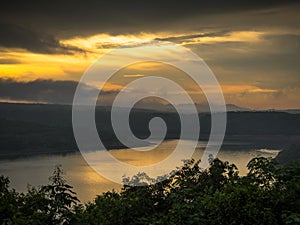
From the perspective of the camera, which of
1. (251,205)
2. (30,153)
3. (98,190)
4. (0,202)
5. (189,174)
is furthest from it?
(30,153)

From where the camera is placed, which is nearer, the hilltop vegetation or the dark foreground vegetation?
the dark foreground vegetation

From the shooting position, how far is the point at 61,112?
18488 cm

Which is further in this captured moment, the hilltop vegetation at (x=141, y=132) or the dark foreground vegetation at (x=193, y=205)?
the hilltop vegetation at (x=141, y=132)

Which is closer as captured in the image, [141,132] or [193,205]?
[193,205]

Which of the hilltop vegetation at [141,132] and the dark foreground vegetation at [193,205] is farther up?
the hilltop vegetation at [141,132]

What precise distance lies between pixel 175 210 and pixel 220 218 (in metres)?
0.95

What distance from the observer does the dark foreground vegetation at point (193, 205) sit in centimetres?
779

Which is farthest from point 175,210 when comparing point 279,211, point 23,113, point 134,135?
point 23,113

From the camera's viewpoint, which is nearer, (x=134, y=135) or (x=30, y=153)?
(x=30, y=153)

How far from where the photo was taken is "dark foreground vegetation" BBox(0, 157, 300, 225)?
7789mm

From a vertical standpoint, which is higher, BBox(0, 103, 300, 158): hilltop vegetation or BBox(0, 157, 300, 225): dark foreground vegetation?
BBox(0, 103, 300, 158): hilltop vegetation

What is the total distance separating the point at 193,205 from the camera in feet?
27.1

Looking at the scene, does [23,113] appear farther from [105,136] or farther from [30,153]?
[30,153]

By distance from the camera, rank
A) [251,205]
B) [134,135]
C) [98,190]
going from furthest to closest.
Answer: [134,135], [98,190], [251,205]
